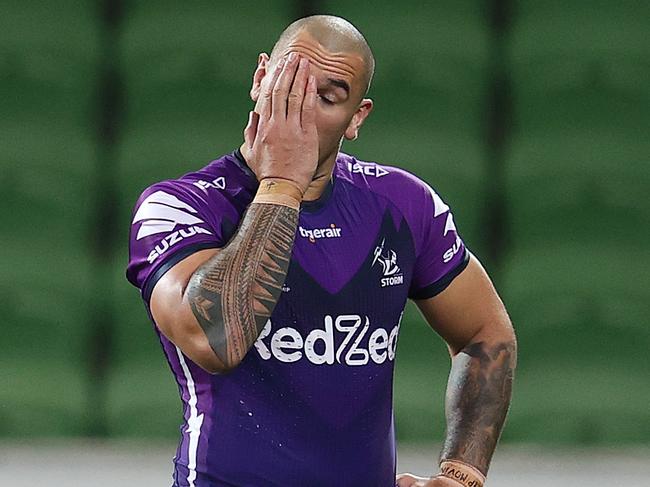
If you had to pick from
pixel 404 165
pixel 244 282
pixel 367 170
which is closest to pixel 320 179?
pixel 367 170

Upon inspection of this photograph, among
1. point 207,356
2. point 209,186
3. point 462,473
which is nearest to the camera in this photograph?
point 207,356

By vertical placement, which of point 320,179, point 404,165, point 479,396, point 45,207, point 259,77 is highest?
point 404,165

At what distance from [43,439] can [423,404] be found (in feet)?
4.52

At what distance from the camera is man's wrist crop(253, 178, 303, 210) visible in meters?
2.17

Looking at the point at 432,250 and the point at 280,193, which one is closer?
the point at 280,193

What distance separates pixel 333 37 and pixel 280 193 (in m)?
0.31

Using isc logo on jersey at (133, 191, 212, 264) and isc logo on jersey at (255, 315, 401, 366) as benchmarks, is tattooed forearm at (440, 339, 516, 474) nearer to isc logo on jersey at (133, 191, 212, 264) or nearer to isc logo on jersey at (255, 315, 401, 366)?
isc logo on jersey at (255, 315, 401, 366)

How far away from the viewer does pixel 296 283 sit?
230 cm

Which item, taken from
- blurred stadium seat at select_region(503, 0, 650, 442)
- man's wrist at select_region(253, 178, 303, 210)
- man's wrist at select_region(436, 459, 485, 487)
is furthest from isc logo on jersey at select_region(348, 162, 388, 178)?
blurred stadium seat at select_region(503, 0, 650, 442)

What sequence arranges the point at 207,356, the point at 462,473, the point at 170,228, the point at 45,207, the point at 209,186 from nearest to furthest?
the point at 207,356 → the point at 170,228 → the point at 209,186 → the point at 462,473 → the point at 45,207

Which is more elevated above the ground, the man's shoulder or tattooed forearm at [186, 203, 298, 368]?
the man's shoulder

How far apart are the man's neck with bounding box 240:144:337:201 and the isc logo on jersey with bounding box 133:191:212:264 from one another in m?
0.19

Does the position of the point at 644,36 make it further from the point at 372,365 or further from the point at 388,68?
the point at 372,365

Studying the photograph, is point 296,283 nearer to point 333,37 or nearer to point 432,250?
point 432,250
